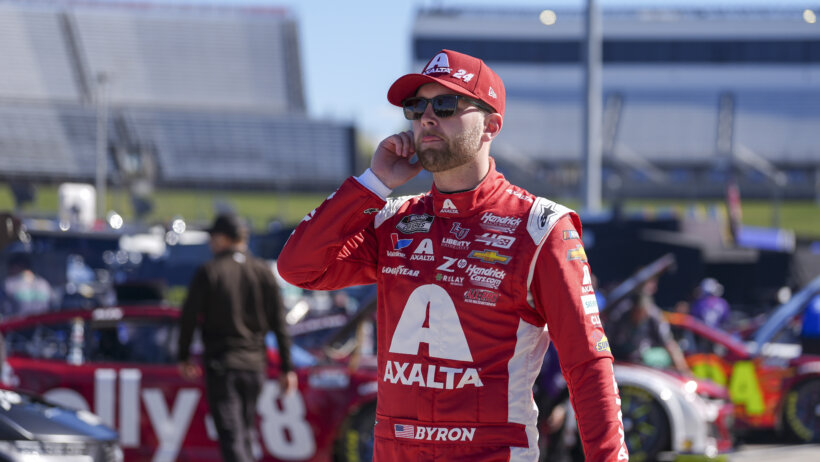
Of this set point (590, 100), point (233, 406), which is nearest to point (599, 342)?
point (233, 406)

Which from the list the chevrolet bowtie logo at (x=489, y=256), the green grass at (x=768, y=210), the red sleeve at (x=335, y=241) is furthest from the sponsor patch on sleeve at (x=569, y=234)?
the green grass at (x=768, y=210)

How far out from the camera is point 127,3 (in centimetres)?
5700

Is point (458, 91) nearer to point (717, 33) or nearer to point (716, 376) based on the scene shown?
point (716, 376)

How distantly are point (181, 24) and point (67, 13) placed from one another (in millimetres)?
5820

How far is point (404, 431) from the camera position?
277 centimetres

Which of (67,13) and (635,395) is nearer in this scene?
(635,395)

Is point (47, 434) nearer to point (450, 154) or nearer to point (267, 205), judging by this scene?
point (450, 154)

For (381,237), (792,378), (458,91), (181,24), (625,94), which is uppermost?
(181,24)

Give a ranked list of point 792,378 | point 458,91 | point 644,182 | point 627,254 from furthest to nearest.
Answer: point 644,182 → point 627,254 → point 792,378 → point 458,91

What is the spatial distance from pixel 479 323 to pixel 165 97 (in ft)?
175

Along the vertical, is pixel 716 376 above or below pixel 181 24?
below

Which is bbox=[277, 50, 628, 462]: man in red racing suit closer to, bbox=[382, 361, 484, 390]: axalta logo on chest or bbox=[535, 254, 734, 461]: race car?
bbox=[382, 361, 484, 390]: axalta logo on chest

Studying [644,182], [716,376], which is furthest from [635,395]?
[644,182]

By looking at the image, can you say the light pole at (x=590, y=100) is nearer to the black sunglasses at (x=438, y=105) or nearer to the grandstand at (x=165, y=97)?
the black sunglasses at (x=438, y=105)
